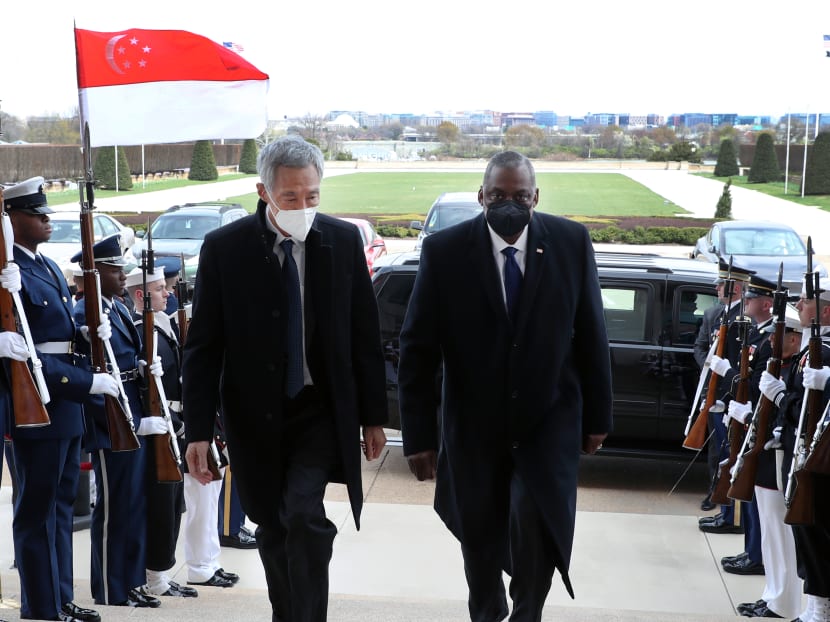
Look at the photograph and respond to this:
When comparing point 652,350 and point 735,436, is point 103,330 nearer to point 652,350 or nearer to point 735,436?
point 735,436

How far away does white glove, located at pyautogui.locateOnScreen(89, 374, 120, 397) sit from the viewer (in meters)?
5.00

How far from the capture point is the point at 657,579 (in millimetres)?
6270

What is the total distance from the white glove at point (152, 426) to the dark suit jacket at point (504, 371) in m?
2.02

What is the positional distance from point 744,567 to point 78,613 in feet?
12.4

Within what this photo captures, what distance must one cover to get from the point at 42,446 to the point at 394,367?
3.98 metres

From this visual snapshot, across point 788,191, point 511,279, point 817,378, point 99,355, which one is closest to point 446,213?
point 99,355

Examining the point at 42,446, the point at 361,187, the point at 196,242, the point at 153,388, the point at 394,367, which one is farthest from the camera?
the point at 361,187

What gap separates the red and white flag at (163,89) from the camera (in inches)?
221

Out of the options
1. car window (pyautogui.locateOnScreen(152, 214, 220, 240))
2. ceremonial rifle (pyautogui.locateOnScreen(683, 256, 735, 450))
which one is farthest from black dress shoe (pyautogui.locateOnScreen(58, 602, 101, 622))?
car window (pyautogui.locateOnScreen(152, 214, 220, 240))

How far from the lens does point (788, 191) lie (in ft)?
167

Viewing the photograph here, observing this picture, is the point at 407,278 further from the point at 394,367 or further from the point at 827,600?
the point at 827,600

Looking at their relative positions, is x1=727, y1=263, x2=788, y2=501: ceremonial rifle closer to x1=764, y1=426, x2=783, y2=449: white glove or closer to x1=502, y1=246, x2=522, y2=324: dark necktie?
x1=764, y1=426, x2=783, y2=449: white glove

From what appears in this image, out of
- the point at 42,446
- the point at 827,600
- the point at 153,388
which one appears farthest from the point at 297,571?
the point at 827,600

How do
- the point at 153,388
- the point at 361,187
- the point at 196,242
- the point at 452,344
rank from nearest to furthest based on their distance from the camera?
the point at 452,344
the point at 153,388
the point at 196,242
the point at 361,187
